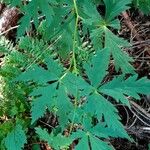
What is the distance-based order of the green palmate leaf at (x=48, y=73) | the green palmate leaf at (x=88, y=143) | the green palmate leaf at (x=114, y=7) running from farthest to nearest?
1. the green palmate leaf at (x=114, y=7)
2. the green palmate leaf at (x=48, y=73)
3. the green palmate leaf at (x=88, y=143)

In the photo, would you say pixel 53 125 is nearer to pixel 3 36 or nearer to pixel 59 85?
pixel 3 36

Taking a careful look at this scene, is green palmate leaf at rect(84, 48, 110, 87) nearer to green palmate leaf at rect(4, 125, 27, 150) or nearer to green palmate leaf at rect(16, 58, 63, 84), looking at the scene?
green palmate leaf at rect(16, 58, 63, 84)

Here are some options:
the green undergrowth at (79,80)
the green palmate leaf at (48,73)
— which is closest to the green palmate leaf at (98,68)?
the green undergrowth at (79,80)

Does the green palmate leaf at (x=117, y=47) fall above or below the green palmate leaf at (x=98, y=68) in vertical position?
below

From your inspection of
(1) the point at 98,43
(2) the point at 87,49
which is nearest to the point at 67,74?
(1) the point at 98,43

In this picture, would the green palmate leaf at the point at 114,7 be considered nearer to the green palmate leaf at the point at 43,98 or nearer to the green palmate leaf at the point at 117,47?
the green palmate leaf at the point at 117,47

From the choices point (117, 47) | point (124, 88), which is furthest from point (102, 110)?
point (117, 47)

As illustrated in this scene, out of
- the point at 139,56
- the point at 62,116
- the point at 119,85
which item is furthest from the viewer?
the point at 139,56
